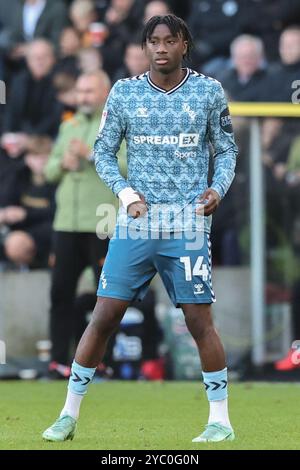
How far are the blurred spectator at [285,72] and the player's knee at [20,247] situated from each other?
2850 millimetres

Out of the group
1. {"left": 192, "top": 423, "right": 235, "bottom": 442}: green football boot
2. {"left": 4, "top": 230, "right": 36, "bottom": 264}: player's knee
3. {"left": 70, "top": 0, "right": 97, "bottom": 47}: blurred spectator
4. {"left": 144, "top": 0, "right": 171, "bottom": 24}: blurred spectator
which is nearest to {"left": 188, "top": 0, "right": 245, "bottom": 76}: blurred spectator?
{"left": 144, "top": 0, "right": 171, "bottom": 24}: blurred spectator

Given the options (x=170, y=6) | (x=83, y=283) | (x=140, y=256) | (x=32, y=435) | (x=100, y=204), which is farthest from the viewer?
(x=170, y=6)

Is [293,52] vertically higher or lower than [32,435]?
higher

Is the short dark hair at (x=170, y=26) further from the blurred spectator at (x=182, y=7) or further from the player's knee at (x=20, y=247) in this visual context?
the blurred spectator at (x=182, y=7)

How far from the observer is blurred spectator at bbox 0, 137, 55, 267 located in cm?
1309

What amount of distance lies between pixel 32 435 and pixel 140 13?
7.84m

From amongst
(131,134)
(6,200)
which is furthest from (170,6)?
(131,134)

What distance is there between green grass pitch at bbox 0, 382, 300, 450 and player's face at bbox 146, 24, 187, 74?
6.78 ft

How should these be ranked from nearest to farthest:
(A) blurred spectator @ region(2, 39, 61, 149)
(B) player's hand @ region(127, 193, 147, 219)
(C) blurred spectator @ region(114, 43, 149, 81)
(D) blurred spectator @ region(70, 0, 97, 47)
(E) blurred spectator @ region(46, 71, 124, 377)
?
1. (B) player's hand @ region(127, 193, 147, 219)
2. (E) blurred spectator @ region(46, 71, 124, 377)
3. (C) blurred spectator @ region(114, 43, 149, 81)
4. (A) blurred spectator @ region(2, 39, 61, 149)
5. (D) blurred spectator @ region(70, 0, 97, 47)

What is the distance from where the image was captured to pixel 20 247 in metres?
13.1

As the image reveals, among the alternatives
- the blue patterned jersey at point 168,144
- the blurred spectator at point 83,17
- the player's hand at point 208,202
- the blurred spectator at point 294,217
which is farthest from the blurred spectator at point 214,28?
A: the player's hand at point 208,202

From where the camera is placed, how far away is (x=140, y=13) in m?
14.3

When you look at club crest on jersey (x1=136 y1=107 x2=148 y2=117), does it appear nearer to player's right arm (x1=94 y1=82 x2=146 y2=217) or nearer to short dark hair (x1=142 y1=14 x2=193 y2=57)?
player's right arm (x1=94 y1=82 x2=146 y2=217)

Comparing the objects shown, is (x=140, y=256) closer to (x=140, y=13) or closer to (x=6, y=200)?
(x=6, y=200)
